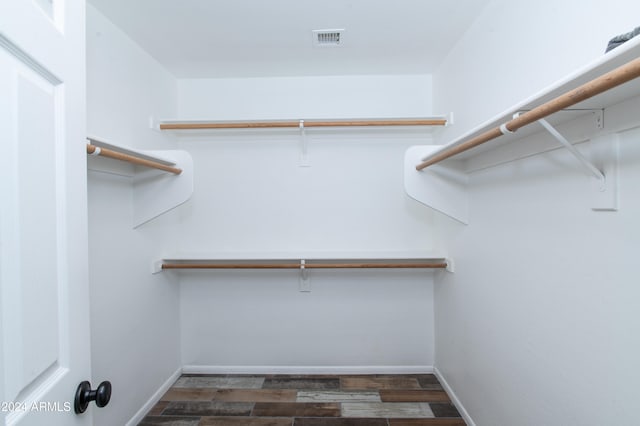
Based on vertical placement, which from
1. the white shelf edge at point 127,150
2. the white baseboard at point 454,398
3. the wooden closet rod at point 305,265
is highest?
the white shelf edge at point 127,150

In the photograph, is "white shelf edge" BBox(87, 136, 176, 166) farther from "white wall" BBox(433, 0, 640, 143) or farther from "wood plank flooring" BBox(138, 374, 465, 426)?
"white wall" BBox(433, 0, 640, 143)

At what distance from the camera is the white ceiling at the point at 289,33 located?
1.52 metres

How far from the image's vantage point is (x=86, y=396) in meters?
0.67

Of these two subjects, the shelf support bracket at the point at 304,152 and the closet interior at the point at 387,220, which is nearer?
the closet interior at the point at 387,220

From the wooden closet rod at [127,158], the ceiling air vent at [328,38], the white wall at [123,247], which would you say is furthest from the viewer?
the ceiling air vent at [328,38]

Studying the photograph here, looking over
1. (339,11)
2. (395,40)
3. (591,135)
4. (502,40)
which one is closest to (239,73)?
(339,11)

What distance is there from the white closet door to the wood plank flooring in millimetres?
1412

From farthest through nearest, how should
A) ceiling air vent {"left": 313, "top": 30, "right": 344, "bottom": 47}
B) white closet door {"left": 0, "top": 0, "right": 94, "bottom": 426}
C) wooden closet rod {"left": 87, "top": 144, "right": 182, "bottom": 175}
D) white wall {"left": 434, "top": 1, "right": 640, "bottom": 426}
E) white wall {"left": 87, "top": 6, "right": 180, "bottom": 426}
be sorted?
ceiling air vent {"left": 313, "top": 30, "right": 344, "bottom": 47}
white wall {"left": 87, "top": 6, "right": 180, "bottom": 426}
wooden closet rod {"left": 87, "top": 144, "right": 182, "bottom": 175}
white wall {"left": 434, "top": 1, "right": 640, "bottom": 426}
white closet door {"left": 0, "top": 0, "right": 94, "bottom": 426}

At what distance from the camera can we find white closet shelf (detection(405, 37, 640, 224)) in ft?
2.03

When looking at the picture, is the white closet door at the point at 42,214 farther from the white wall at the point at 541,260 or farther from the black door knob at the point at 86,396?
the white wall at the point at 541,260

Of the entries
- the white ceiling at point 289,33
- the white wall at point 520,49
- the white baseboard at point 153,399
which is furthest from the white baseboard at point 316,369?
the white ceiling at point 289,33

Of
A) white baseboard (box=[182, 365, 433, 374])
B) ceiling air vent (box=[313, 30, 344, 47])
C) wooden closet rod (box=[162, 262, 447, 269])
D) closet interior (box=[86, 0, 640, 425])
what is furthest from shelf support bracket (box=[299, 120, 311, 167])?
white baseboard (box=[182, 365, 433, 374])

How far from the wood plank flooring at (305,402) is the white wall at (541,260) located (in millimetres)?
313

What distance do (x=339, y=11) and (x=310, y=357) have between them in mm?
2286
